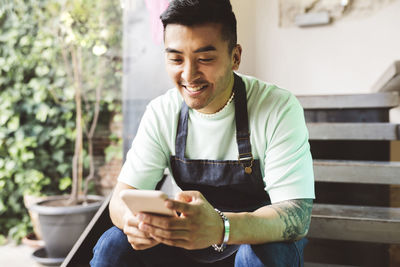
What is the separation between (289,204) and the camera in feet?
3.81

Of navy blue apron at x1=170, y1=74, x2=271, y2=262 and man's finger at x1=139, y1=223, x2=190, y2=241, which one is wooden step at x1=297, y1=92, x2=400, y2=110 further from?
man's finger at x1=139, y1=223, x2=190, y2=241

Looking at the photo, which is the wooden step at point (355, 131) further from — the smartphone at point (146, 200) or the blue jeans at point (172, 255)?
the smartphone at point (146, 200)

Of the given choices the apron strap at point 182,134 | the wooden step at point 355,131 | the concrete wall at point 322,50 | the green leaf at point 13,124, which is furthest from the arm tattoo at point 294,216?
the green leaf at point 13,124

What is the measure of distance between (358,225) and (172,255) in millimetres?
922

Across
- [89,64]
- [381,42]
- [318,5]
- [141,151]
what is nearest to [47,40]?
[89,64]

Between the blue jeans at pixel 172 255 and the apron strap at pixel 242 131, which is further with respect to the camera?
the apron strap at pixel 242 131

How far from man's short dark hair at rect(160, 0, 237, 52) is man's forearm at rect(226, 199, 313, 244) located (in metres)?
0.59

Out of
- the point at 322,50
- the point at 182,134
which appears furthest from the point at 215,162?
the point at 322,50

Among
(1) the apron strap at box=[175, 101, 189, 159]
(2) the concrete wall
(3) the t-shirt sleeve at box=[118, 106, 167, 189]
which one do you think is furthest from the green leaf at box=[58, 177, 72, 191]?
(1) the apron strap at box=[175, 101, 189, 159]

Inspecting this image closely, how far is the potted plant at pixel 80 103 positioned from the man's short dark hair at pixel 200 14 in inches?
72.9

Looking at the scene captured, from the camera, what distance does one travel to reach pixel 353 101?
2357mm

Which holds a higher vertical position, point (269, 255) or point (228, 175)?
point (228, 175)

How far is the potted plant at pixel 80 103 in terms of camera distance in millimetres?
2658

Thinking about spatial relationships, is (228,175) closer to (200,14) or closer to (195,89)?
(195,89)
